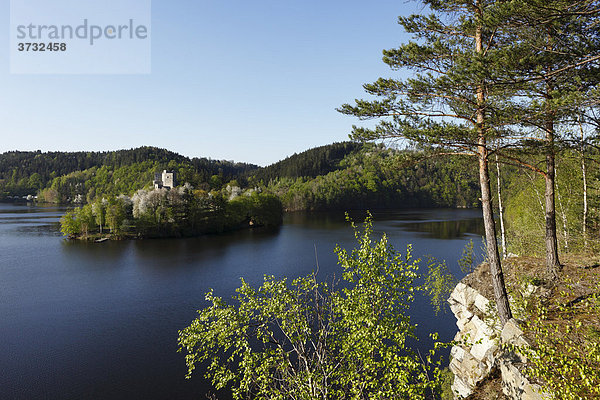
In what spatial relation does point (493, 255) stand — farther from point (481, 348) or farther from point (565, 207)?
point (565, 207)

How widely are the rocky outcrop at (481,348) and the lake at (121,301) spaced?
4.57m

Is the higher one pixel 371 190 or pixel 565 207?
pixel 371 190

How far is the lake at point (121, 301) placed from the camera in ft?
44.8

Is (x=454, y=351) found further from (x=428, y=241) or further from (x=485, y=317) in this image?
(x=428, y=241)

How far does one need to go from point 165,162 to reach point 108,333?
115 m

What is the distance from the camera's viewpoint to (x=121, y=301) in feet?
74.0

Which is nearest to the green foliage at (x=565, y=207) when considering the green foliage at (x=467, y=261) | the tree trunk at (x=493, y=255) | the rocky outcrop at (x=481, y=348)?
the green foliage at (x=467, y=261)

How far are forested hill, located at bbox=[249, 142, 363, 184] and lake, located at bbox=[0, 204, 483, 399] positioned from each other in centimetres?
8415

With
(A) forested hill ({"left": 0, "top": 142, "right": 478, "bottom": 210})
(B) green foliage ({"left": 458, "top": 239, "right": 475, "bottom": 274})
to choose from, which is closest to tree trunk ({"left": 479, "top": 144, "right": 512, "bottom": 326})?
(B) green foliage ({"left": 458, "top": 239, "right": 475, "bottom": 274})

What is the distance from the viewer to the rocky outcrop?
6.93m

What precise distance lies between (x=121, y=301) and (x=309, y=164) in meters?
114

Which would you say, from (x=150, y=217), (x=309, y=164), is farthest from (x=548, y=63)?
(x=309, y=164)

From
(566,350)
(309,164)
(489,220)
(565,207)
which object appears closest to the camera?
(566,350)

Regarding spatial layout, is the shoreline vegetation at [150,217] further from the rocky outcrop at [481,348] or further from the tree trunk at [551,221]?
the tree trunk at [551,221]
